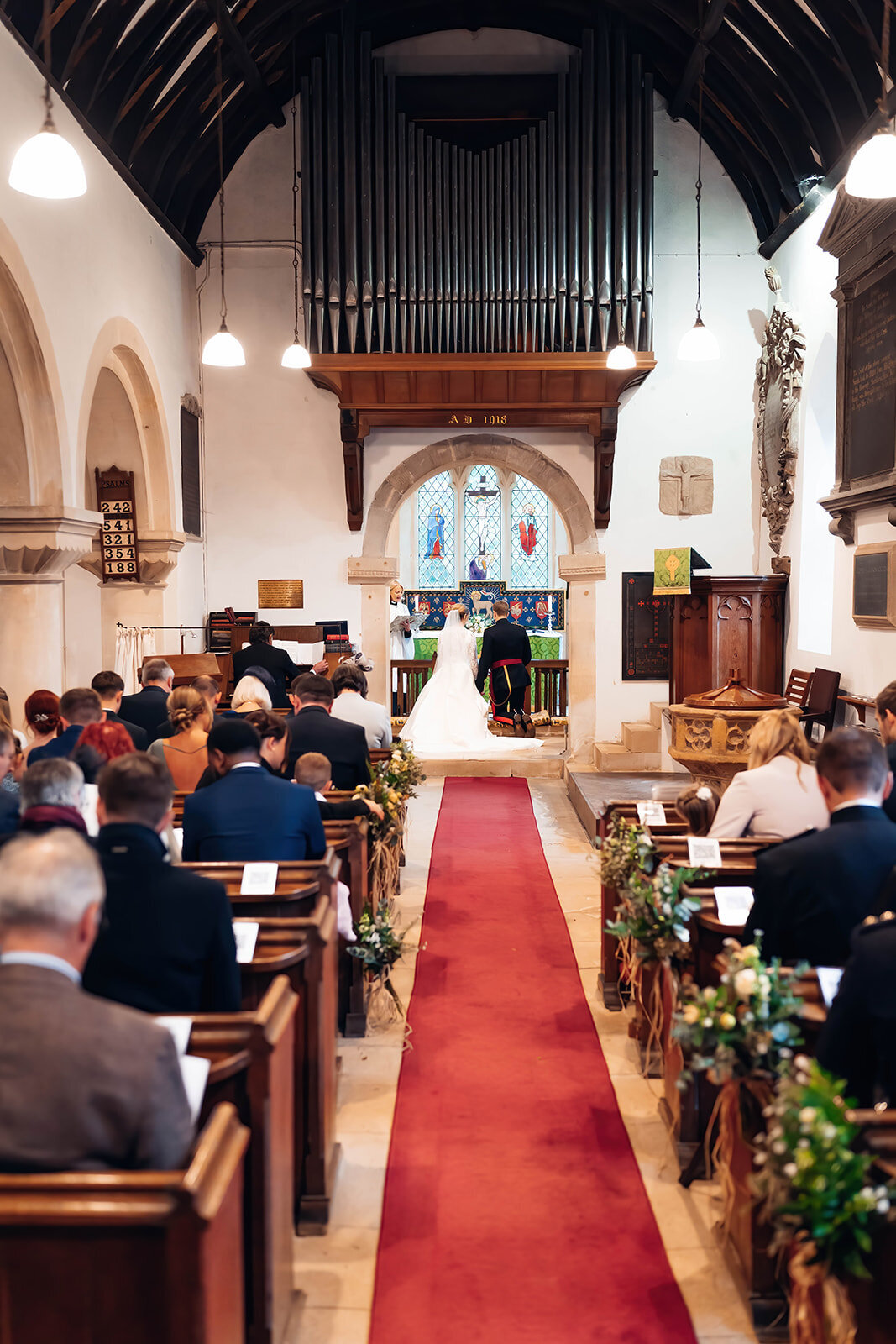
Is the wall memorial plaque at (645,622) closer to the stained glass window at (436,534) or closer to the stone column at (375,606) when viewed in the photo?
the stone column at (375,606)

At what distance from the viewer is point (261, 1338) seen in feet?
7.15

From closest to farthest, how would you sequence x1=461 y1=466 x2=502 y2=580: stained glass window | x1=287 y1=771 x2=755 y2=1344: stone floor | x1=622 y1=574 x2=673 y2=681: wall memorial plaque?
x1=287 y1=771 x2=755 y2=1344: stone floor, x1=622 y1=574 x2=673 y2=681: wall memorial plaque, x1=461 y1=466 x2=502 y2=580: stained glass window

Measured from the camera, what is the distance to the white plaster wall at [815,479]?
7766 mm

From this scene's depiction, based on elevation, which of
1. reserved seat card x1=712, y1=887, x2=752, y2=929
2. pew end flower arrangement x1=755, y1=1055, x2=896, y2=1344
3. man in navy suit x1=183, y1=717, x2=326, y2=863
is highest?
man in navy suit x1=183, y1=717, x2=326, y2=863

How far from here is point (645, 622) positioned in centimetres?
1023

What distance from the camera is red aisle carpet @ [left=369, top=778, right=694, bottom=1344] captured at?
8.04 feet

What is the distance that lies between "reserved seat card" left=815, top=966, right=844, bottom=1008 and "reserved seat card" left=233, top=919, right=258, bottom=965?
1.33m

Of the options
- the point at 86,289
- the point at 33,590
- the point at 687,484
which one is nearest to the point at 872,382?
the point at 687,484

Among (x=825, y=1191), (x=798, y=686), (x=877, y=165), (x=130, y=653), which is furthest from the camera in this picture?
(x=130, y=653)

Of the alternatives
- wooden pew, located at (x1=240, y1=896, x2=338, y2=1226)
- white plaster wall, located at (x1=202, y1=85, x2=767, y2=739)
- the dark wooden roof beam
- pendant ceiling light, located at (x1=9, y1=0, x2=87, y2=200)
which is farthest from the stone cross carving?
wooden pew, located at (x1=240, y1=896, x2=338, y2=1226)

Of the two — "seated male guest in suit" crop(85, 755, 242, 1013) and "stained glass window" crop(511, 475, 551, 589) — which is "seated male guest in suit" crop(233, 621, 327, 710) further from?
"stained glass window" crop(511, 475, 551, 589)

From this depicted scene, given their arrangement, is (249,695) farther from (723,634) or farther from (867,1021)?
(723,634)

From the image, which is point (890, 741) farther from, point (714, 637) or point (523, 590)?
point (523, 590)

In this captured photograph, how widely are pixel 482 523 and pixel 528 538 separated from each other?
0.71m
